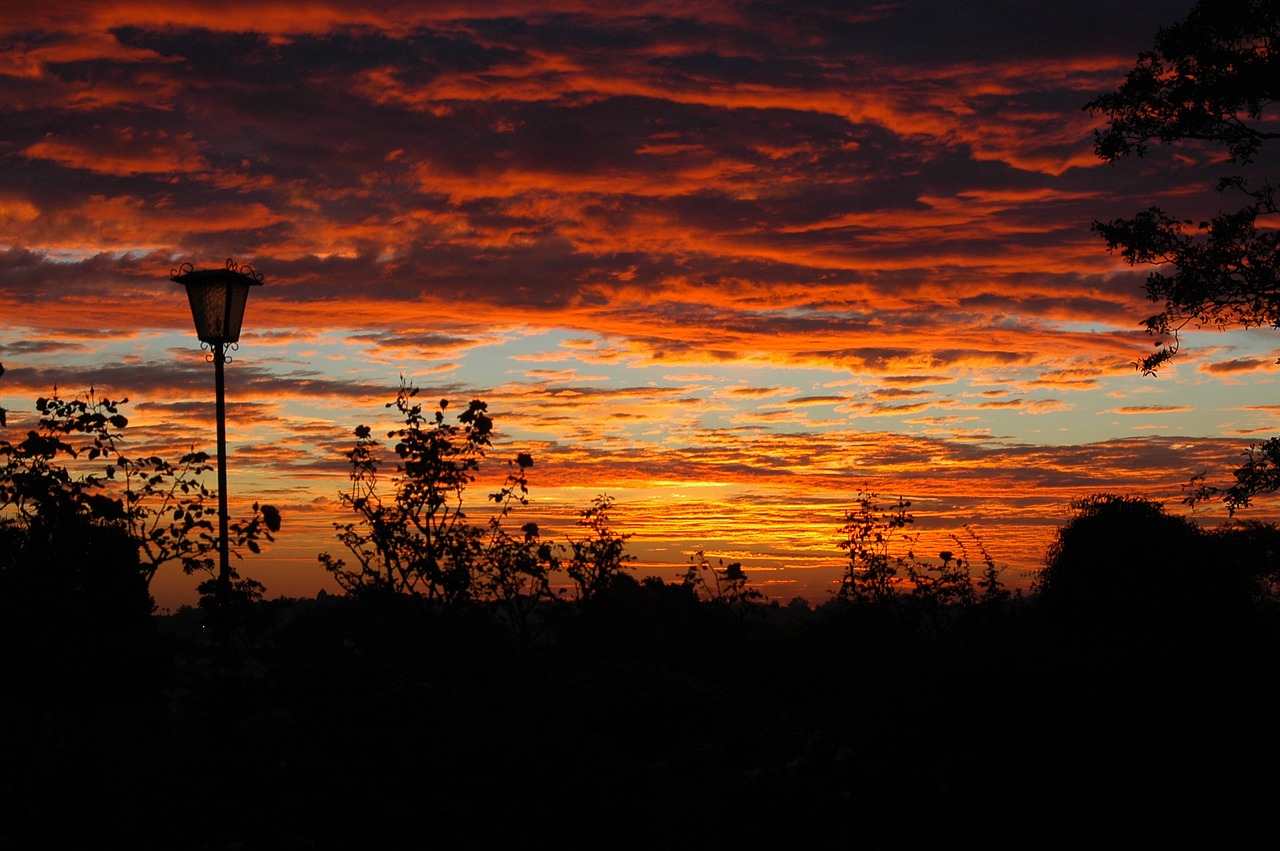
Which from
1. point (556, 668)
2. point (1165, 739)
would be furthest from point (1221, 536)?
point (556, 668)

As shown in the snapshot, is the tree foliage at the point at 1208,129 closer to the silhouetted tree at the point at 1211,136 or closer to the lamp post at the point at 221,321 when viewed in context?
the silhouetted tree at the point at 1211,136

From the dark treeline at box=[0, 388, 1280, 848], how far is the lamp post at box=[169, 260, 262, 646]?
1.58 feet

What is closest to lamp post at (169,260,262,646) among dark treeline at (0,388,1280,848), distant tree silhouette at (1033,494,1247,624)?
dark treeline at (0,388,1280,848)

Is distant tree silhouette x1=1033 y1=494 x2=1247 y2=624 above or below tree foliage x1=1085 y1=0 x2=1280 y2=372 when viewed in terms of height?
below

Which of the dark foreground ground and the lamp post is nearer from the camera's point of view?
the dark foreground ground

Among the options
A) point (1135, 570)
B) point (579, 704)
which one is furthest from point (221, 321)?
point (1135, 570)

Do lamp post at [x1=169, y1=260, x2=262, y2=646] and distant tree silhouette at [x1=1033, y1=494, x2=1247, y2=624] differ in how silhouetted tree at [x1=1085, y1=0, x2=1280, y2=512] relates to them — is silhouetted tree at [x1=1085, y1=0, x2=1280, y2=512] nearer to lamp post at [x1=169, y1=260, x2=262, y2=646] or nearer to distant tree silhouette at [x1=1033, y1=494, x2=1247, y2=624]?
distant tree silhouette at [x1=1033, y1=494, x2=1247, y2=624]

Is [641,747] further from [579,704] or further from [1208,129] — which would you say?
[1208,129]

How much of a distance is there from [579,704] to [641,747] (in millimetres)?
653

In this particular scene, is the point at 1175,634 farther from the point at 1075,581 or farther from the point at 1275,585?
the point at 1275,585

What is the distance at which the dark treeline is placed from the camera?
7480 mm

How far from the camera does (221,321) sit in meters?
10.6

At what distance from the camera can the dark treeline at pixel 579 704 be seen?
295 inches

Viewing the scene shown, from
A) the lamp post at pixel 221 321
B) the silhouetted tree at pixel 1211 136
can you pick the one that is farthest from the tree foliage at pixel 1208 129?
the lamp post at pixel 221 321
